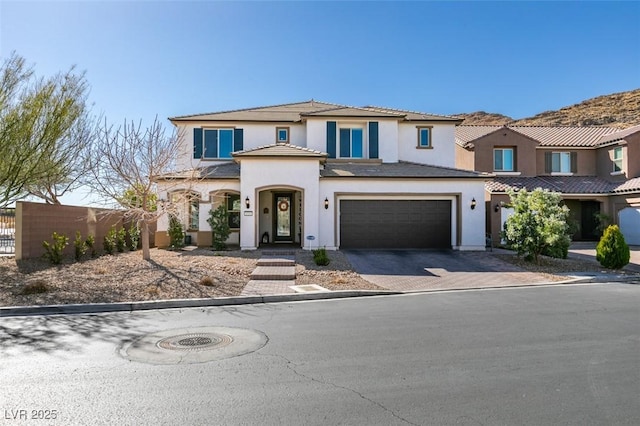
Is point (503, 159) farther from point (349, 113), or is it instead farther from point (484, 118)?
point (484, 118)

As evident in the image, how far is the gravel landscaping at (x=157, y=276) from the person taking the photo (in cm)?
995

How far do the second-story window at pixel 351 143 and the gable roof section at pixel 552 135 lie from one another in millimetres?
7879

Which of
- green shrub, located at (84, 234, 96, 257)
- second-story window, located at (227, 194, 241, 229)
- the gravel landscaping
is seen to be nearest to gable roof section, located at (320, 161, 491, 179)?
the gravel landscaping

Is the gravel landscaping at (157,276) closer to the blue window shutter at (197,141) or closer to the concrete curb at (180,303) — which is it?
the concrete curb at (180,303)

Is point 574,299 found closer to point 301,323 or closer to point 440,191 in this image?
point 301,323

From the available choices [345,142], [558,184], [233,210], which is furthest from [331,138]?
[558,184]

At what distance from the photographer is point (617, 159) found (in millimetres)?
25812

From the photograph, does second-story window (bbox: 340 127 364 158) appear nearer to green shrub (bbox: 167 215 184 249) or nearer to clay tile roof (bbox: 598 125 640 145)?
green shrub (bbox: 167 215 184 249)

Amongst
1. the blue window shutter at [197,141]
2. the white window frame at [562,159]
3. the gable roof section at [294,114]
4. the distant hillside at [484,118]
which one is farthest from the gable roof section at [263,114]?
the distant hillside at [484,118]

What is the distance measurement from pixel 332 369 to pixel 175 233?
47.9 feet

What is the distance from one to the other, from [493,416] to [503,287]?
9225mm

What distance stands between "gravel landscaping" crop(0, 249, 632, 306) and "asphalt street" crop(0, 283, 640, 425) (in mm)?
1520

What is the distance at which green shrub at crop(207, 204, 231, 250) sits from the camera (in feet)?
60.1

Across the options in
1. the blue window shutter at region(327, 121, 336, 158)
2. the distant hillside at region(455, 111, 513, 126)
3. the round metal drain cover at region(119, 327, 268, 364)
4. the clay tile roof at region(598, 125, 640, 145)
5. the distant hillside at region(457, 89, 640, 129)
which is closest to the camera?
the round metal drain cover at region(119, 327, 268, 364)
